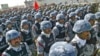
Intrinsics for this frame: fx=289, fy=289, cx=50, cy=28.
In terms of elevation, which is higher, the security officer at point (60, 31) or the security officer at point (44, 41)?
the security officer at point (44, 41)

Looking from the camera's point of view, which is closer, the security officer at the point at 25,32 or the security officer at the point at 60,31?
the security officer at the point at 60,31

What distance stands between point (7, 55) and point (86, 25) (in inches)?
71.5

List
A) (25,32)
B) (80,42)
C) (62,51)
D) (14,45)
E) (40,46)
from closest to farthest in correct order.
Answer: (62,51)
(80,42)
(14,45)
(40,46)
(25,32)

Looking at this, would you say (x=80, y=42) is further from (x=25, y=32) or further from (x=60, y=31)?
(x=25, y=32)

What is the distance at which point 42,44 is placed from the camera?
7.45 metres

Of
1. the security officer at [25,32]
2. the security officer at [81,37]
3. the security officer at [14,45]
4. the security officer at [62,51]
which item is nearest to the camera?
the security officer at [62,51]

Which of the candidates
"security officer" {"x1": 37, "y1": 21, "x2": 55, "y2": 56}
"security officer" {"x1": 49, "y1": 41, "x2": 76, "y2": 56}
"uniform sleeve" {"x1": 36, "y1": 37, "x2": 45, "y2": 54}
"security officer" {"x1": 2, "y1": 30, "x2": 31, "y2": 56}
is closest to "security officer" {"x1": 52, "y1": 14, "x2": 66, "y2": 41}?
"security officer" {"x1": 37, "y1": 21, "x2": 55, "y2": 56}

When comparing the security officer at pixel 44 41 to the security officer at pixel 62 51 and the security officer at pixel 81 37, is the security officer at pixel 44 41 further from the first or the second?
the security officer at pixel 62 51

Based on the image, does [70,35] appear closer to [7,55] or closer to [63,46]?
[7,55]

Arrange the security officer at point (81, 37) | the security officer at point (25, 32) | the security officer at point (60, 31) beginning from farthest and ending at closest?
1. the security officer at point (25, 32)
2. the security officer at point (60, 31)
3. the security officer at point (81, 37)

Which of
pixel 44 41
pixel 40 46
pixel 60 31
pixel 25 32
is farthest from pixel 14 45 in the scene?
pixel 60 31

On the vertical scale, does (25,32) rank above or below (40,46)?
below

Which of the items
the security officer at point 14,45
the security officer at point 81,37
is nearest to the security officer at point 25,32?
the security officer at point 14,45

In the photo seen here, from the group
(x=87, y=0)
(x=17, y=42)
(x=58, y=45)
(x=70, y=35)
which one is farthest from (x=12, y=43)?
(x=87, y=0)
